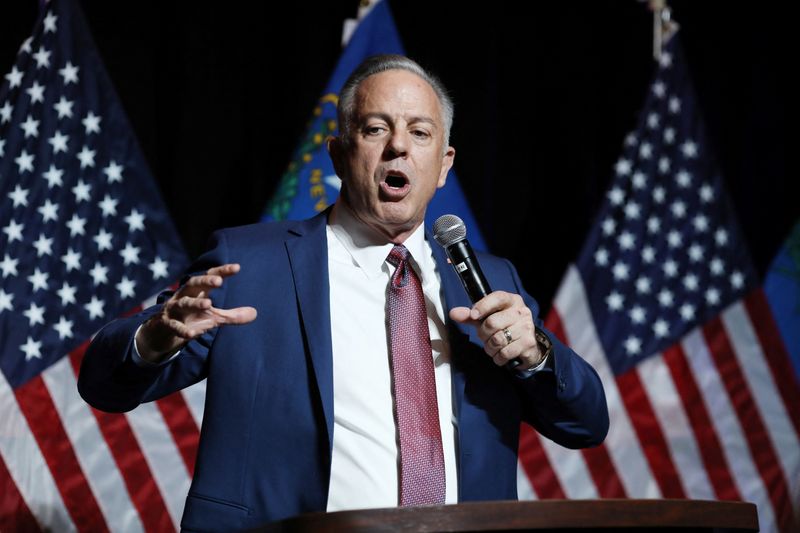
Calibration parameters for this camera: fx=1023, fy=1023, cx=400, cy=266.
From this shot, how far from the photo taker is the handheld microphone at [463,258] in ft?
5.55

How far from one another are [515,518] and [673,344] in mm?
2650

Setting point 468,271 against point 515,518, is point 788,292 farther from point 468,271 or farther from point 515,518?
point 515,518

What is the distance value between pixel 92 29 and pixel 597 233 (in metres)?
1.91

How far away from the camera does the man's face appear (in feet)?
6.64

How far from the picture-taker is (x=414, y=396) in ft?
5.97

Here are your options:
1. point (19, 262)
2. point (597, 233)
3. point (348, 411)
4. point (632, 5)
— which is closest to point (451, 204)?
point (597, 233)

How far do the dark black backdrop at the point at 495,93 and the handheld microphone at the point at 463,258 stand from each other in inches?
73.9

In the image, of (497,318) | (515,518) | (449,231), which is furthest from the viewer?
(449,231)

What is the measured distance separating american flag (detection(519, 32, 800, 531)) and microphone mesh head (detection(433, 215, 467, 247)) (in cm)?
191

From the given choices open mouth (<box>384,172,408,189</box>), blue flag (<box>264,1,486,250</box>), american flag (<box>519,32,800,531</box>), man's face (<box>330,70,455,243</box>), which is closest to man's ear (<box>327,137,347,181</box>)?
man's face (<box>330,70,455,243</box>)

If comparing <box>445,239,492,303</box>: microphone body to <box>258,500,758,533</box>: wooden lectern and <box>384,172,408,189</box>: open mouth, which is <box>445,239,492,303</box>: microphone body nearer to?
<box>384,172,408,189</box>: open mouth

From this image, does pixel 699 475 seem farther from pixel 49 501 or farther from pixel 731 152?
pixel 49 501

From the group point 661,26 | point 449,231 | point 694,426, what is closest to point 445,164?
point 449,231

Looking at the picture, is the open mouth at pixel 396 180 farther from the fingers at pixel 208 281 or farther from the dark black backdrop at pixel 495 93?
the dark black backdrop at pixel 495 93
